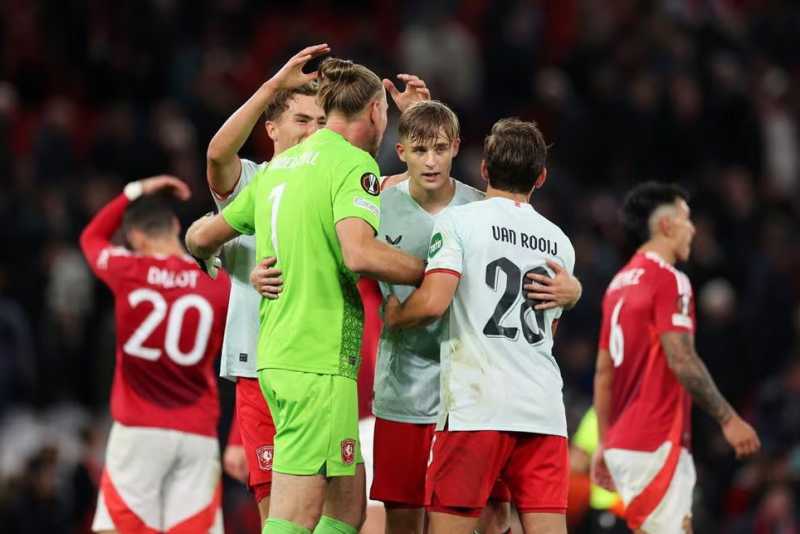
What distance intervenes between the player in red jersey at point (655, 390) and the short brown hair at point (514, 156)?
209 centimetres

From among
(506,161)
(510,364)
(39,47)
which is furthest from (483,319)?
(39,47)

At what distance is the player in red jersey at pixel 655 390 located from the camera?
8133 mm

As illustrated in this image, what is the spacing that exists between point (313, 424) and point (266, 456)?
0.75 m

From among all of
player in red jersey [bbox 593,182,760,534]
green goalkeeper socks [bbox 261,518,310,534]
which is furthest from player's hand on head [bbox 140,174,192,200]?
green goalkeeper socks [bbox 261,518,310,534]

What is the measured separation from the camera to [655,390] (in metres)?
8.34

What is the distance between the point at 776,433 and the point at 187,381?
20.7 ft

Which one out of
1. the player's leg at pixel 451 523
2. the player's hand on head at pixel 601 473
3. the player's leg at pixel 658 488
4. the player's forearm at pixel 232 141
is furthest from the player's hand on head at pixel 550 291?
the player's hand on head at pixel 601 473

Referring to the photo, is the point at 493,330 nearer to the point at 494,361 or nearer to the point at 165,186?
the point at 494,361

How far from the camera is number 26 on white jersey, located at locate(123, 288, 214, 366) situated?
29.1ft

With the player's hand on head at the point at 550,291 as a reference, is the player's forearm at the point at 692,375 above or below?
below

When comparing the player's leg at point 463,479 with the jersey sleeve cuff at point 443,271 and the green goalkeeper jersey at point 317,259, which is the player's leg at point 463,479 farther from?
the jersey sleeve cuff at point 443,271

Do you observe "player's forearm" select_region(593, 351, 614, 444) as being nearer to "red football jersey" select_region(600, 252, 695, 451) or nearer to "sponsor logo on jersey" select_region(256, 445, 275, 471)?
"red football jersey" select_region(600, 252, 695, 451)

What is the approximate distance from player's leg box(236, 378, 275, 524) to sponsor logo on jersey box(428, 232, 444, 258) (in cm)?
119

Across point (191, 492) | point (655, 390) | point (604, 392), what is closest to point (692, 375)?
point (655, 390)
